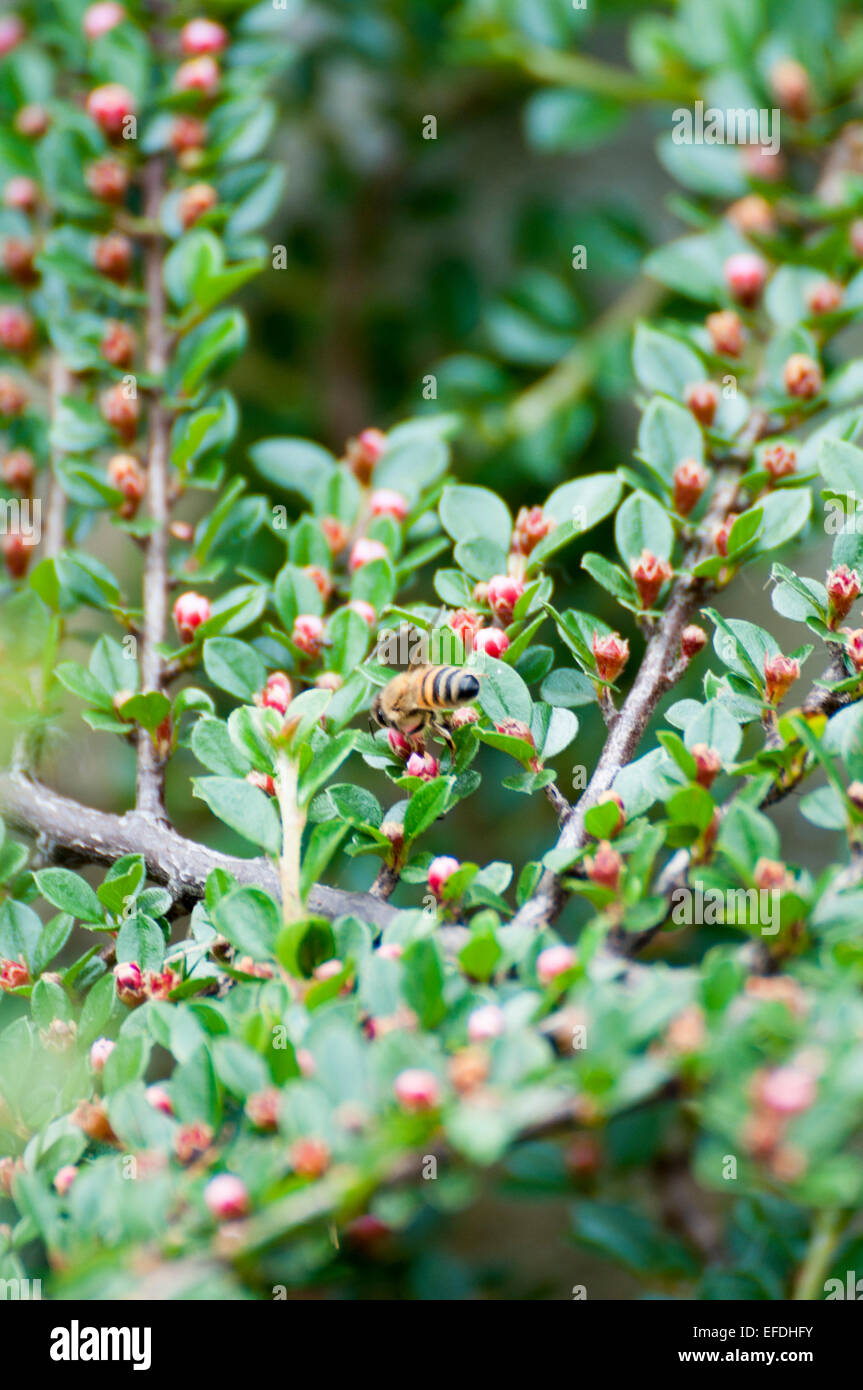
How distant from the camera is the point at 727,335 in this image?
3.63ft

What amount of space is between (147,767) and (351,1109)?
0.45 metres

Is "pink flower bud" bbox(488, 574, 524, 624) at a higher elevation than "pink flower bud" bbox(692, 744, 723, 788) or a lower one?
higher

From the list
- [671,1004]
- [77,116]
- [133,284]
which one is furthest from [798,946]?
[77,116]

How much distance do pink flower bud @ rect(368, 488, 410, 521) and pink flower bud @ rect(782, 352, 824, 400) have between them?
375mm

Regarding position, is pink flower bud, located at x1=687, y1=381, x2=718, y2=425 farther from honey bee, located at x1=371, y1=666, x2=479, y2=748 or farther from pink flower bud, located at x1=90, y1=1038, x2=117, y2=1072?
pink flower bud, located at x1=90, y1=1038, x2=117, y2=1072

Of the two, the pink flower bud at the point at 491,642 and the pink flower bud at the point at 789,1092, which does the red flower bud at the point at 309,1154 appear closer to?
the pink flower bud at the point at 789,1092

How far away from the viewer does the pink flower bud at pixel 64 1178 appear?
74 centimetres

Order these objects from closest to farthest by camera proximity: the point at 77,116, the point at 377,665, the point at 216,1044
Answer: the point at 216,1044 < the point at 377,665 < the point at 77,116

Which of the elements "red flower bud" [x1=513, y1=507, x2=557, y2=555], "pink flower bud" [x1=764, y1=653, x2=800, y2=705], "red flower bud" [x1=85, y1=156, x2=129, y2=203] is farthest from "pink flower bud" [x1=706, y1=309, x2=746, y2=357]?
"red flower bud" [x1=85, y1=156, x2=129, y2=203]

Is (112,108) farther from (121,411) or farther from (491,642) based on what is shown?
(491,642)

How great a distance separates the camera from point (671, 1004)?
57cm

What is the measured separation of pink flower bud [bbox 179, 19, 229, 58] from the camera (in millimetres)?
1234

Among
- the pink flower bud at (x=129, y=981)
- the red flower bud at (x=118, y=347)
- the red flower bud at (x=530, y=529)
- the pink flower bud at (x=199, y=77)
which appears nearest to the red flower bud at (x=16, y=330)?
the red flower bud at (x=118, y=347)
